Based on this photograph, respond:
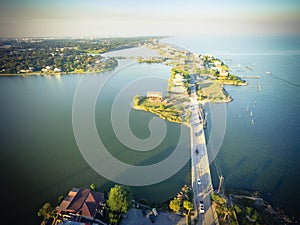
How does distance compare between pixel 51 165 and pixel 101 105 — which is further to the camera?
pixel 101 105

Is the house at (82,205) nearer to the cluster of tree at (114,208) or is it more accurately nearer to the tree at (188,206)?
the cluster of tree at (114,208)

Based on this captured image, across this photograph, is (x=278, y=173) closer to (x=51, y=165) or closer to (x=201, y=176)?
→ (x=201, y=176)

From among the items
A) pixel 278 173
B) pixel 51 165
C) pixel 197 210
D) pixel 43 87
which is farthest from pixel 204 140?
pixel 43 87

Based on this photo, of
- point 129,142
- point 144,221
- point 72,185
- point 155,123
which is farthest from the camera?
point 155,123

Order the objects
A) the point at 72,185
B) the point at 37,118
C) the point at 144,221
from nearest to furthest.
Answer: the point at 144,221
the point at 72,185
the point at 37,118

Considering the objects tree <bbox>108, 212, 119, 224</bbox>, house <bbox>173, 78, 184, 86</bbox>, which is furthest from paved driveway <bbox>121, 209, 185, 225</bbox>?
house <bbox>173, 78, 184, 86</bbox>

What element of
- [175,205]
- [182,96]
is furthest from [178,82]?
[175,205]
